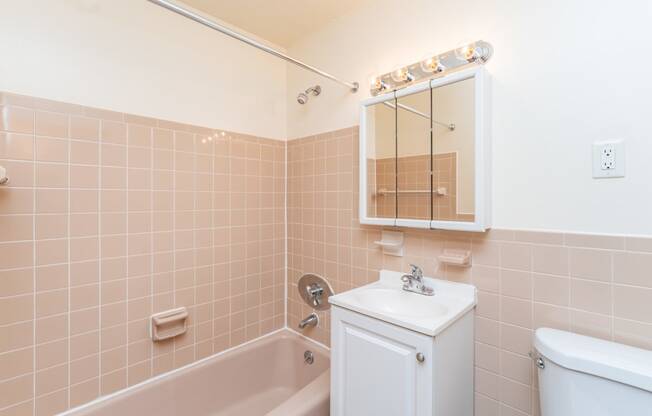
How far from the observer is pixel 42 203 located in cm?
124

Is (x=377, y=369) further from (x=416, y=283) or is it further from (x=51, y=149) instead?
(x=51, y=149)

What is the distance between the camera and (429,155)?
1388mm

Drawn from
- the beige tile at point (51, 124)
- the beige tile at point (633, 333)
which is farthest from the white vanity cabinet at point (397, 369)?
the beige tile at point (51, 124)

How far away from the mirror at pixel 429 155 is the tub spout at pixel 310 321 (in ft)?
2.51

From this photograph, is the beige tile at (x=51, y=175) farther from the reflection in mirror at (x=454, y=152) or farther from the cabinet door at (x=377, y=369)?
the reflection in mirror at (x=454, y=152)

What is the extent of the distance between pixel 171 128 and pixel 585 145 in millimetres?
1820

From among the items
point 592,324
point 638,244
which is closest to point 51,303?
point 592,324

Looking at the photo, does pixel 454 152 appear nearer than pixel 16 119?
No

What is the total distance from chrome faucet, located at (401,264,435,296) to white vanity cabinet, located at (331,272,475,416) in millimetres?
55

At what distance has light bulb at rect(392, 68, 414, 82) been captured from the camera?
1419 millimetres

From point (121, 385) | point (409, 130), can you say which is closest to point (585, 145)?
point (409, 130)

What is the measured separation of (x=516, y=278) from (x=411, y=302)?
44 centimetres

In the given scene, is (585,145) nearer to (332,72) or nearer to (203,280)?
(332,72)

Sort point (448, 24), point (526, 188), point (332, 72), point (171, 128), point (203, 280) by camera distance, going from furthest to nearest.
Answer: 1. point (332, 72)
2. point (203, 280)
3. point (171, 128)
4. point (448, 24)
5. point (526, 188)
